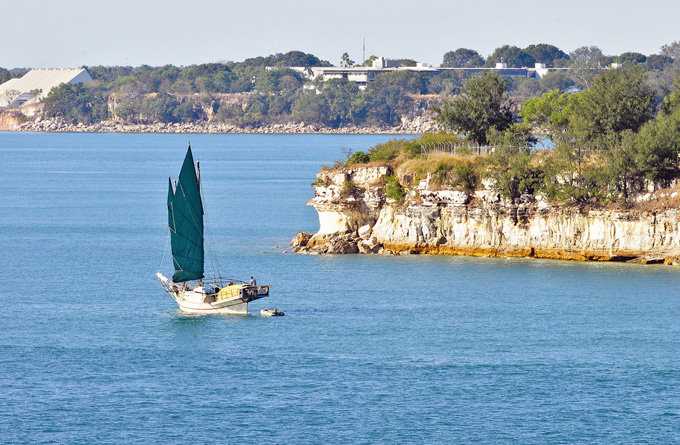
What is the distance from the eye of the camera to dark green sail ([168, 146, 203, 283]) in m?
55.7

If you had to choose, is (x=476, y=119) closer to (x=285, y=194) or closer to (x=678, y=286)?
(x=678, y=286)

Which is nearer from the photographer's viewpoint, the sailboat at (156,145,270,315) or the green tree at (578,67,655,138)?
the sailboat at (156,145,270,315)

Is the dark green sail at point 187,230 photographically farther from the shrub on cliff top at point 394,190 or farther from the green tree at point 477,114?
the green tree at point 477,114

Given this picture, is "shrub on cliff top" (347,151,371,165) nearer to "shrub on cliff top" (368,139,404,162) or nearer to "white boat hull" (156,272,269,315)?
"shrub on cliff top" (368,139,404,162)

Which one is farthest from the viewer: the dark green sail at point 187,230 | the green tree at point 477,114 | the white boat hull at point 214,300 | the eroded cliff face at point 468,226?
the green tree at point 477,114

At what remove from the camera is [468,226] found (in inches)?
2778

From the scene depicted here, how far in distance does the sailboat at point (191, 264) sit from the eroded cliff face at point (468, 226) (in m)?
16.5

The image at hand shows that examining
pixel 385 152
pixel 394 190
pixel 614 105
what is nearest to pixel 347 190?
pixel 394 190

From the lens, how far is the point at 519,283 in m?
61.2

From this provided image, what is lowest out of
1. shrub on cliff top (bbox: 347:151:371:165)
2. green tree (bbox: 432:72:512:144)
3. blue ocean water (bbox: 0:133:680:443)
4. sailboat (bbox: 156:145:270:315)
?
blue ocean water (bbox: 0:133:680:443)

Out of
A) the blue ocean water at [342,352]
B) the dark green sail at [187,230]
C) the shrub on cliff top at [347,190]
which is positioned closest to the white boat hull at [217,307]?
the blue ocean water at [342,352]

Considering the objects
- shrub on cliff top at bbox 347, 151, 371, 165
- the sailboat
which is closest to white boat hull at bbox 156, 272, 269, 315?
the sailboat

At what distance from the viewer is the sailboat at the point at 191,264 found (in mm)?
54156

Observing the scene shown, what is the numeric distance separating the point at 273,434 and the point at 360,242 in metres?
36.1
